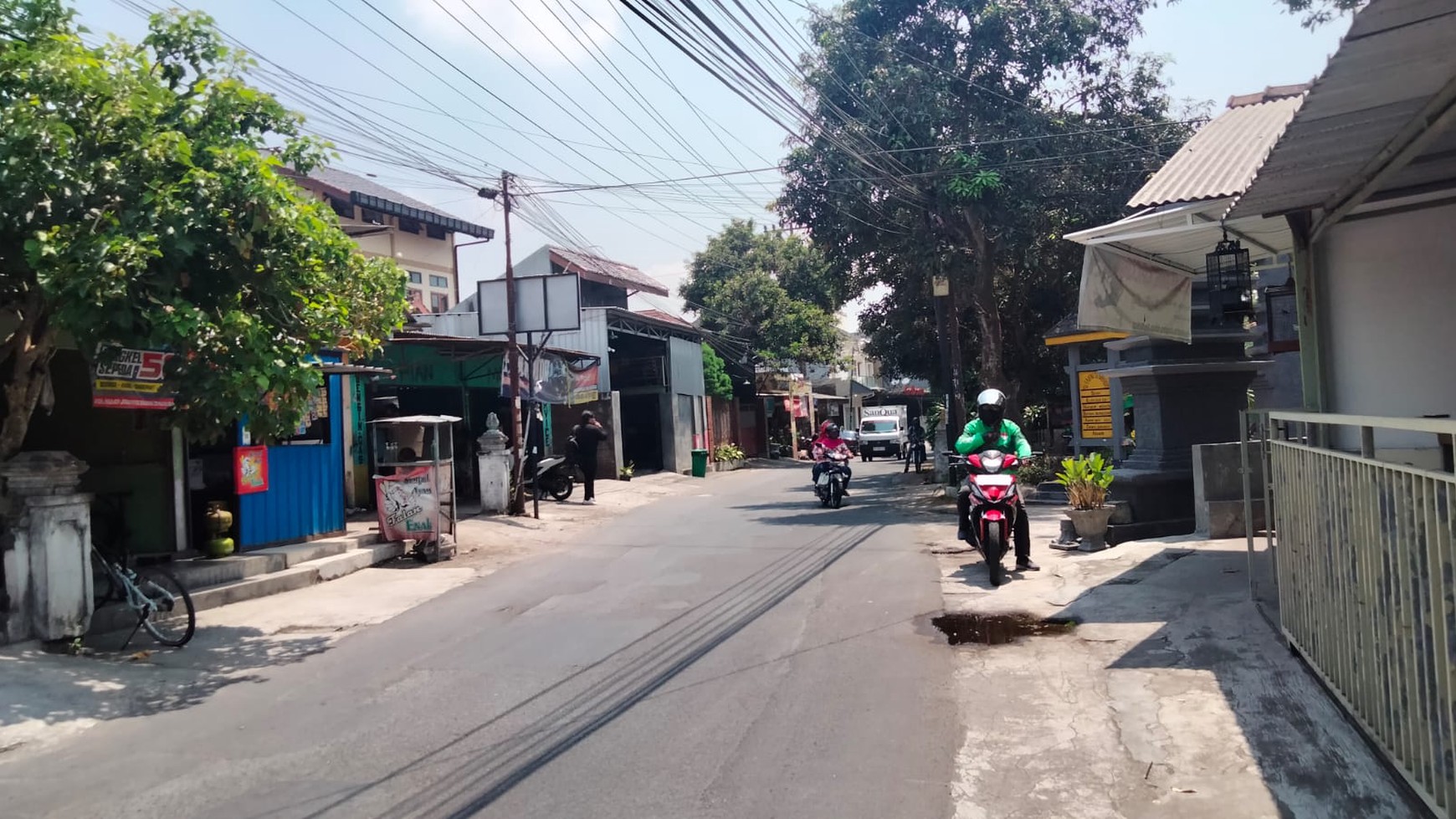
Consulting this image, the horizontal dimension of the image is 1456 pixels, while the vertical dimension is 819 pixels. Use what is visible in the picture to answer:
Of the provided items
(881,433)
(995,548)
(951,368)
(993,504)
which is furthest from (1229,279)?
(881,433)

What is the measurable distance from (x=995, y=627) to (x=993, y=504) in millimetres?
1797

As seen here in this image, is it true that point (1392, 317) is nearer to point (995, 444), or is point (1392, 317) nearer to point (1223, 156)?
point (1223, 156)

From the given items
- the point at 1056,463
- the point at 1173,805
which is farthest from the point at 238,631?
the point at 1056,463

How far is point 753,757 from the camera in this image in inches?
191

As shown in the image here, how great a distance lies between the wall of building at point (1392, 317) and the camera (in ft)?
20.8

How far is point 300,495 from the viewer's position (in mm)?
11766

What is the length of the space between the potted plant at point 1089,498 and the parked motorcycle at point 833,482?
708cm

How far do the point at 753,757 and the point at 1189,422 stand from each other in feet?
27.6

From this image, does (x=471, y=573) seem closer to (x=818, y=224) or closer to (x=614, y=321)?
(x=818, y=224)

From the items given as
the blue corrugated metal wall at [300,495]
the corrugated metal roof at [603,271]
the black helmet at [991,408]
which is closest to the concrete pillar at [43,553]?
the blue corrugated metal wall at [300,495]

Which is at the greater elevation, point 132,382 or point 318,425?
point 132,382

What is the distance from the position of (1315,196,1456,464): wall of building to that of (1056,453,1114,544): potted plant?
3847 mm

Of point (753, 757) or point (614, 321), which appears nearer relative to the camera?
point (753, 757)

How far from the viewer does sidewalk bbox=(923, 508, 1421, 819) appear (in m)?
4.11
